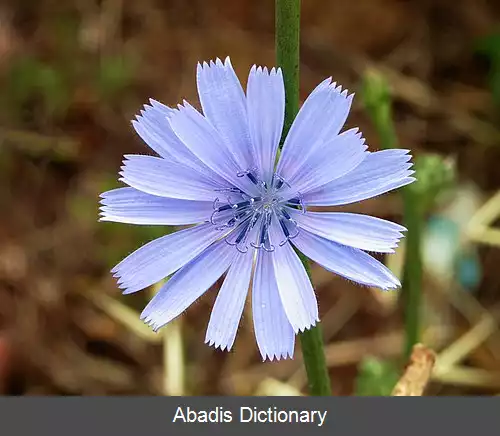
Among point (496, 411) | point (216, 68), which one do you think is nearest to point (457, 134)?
point (496, 411)

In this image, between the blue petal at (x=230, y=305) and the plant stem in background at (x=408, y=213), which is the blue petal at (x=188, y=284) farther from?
the plant stem in background at (x=408, y=213)

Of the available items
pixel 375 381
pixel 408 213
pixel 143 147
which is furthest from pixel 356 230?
pixel 143 147

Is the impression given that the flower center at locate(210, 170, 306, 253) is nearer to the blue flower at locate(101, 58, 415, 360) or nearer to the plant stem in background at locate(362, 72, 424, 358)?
the blue flower at locate(101, 58, 415, 360)

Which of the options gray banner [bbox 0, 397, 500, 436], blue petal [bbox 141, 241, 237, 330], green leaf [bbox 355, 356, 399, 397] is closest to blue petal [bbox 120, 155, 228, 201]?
blue petal [bbox 141, 241, 237, 330]

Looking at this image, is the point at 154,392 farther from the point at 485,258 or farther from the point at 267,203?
the point at 267,203

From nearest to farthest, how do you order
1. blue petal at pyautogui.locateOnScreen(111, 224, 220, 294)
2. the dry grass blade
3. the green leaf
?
blue petal at pyautogui.locateOnScreen(111, 224, 220, 294) < the dry grass blade < the green leaf

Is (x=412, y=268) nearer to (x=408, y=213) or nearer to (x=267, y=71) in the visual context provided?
(x=408, y=213)
